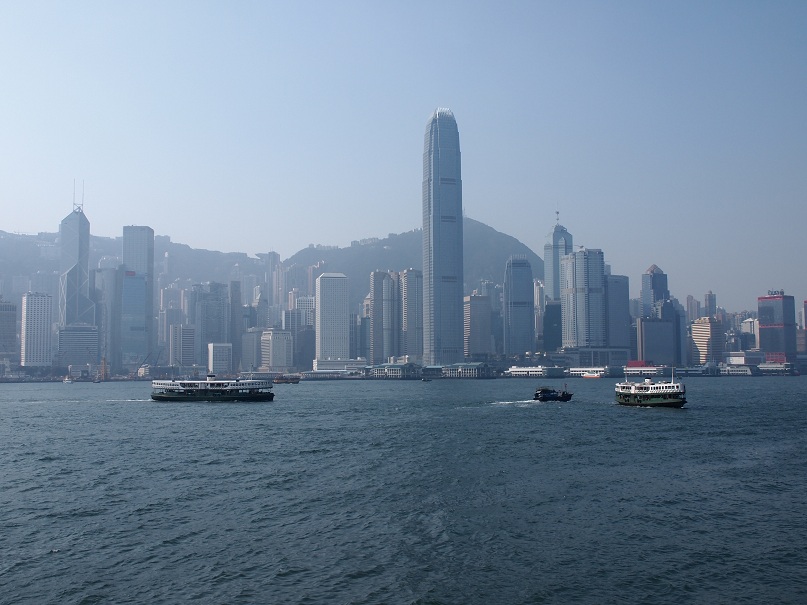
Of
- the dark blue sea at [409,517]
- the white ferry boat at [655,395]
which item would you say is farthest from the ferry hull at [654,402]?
the dark blue sea at [409,517]

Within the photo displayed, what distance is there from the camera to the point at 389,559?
97.3 feet

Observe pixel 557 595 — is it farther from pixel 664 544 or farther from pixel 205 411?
pixel 205 411

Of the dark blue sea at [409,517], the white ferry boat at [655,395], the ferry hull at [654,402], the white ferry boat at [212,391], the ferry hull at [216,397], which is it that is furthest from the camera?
the white ferry boat at [212,391]

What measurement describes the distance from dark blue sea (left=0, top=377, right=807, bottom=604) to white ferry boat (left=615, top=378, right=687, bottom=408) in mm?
27654

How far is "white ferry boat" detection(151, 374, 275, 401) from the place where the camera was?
12044 centimetres

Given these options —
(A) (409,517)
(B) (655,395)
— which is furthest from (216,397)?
(A) (409,517)

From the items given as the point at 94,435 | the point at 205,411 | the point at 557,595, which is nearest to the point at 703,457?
the point at 557,595

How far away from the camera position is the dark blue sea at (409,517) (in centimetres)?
2677

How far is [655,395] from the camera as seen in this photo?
325 feet

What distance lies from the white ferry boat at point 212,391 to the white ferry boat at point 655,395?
2187 inches

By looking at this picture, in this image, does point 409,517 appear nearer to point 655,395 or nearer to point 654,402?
point 654,402

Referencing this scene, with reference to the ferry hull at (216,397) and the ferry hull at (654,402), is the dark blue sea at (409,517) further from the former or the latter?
the ferry hull at (216,397)

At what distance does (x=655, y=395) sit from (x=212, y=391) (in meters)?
65.9

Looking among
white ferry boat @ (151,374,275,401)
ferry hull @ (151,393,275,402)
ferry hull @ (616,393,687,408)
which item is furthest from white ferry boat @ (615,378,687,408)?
white ferry boat @ (151,374,275,401)
